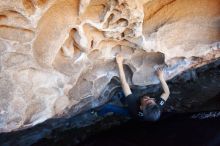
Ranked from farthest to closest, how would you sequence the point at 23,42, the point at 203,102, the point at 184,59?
1. the point at 203,102
2. the point at 184,59
3. the point at 23,42

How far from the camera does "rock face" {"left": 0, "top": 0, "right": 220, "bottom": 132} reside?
1.95 metres

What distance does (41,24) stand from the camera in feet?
6.47

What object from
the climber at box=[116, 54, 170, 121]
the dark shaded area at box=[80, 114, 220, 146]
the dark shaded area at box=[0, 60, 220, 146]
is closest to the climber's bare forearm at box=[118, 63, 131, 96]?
the climber at box=[116, 54, 170, 121]

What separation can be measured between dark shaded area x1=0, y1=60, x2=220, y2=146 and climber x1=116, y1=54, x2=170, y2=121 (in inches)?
5.4

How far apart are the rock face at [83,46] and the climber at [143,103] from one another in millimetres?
75

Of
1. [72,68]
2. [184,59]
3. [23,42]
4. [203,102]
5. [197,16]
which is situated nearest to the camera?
[23,42]

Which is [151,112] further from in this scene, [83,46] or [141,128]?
[83,46]

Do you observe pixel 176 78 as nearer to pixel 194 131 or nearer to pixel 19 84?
pixel 194 131

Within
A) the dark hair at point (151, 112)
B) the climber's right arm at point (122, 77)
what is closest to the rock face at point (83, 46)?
the climber's right arm at point (122, 77)

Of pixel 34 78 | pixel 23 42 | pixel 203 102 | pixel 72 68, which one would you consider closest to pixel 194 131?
pixel 203 102

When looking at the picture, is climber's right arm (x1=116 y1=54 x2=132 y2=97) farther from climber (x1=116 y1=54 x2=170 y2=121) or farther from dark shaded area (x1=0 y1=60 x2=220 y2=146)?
dark shaded area (x1=0 y1=60 x2=220 y2=146)

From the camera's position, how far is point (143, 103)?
8.68 ft

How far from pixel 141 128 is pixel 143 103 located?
252 mm

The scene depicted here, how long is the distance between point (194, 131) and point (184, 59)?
63cm
